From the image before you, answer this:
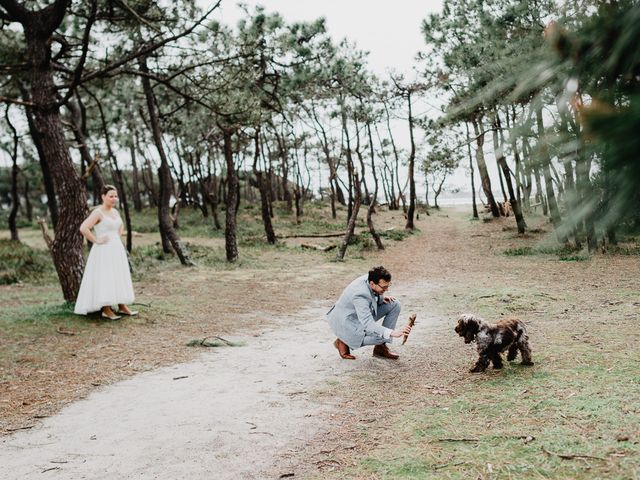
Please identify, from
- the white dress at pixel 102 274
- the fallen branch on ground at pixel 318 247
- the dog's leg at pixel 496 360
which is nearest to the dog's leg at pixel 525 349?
the dog's leg at pixel 496 360

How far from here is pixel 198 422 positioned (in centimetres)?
418

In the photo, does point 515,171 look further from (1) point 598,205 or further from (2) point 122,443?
(2) point 122,443

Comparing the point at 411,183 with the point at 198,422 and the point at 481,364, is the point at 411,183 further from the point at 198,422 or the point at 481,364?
the point at 198,422

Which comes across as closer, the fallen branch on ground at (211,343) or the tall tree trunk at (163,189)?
the fallen branch on ground at (211,343)

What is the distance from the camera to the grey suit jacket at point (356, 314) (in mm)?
5508

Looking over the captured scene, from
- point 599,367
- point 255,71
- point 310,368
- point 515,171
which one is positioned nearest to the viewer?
point 515,171

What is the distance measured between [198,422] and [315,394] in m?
1.13

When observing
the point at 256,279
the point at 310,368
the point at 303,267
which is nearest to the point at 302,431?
the point at 310,368

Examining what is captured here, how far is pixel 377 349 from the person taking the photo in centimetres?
593

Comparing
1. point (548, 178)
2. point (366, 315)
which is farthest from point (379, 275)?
point (548, 178)

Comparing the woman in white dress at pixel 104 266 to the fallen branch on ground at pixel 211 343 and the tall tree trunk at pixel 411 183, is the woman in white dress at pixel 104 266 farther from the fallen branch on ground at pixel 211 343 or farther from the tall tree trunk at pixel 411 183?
the tall tree trunk at pixel 411 183

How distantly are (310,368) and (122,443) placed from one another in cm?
232

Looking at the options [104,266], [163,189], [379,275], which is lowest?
[379,275]

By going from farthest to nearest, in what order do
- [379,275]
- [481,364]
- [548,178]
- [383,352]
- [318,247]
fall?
[318,247] → [383,352] → [379,275] → [481,364] → [548,178]
